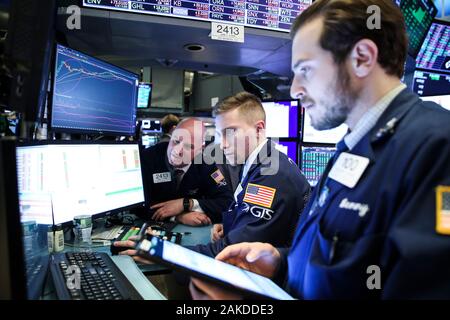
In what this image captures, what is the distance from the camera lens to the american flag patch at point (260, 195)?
1.30m

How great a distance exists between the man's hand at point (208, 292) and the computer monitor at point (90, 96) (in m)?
1.02

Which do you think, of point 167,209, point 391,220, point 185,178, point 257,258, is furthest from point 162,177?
point 391,220

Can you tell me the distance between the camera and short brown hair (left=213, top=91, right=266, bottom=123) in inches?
65.4

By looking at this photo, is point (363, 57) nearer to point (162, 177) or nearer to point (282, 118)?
point (162, 177)

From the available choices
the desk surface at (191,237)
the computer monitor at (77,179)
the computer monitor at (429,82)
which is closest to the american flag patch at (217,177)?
the desk surface at (191,237)

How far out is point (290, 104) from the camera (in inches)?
113

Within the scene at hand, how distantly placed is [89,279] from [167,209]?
107cm

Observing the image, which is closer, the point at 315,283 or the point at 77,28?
the point at 315,283

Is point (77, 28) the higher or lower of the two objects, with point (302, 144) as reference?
higher

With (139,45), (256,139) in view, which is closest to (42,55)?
(256,139)

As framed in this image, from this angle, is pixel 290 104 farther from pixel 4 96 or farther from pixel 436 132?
pixel 4 96

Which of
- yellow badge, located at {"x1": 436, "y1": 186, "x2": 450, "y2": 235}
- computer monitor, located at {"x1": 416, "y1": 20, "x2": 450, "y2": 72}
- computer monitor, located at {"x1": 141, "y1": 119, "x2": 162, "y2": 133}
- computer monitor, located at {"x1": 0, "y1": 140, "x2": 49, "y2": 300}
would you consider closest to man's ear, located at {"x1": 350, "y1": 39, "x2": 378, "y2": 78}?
yellow badge, located at {"x1": 436, "y1": 186, "x2": 450, "y2": 235}

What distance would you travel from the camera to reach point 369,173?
718mm

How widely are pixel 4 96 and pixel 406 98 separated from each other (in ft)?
3.09
